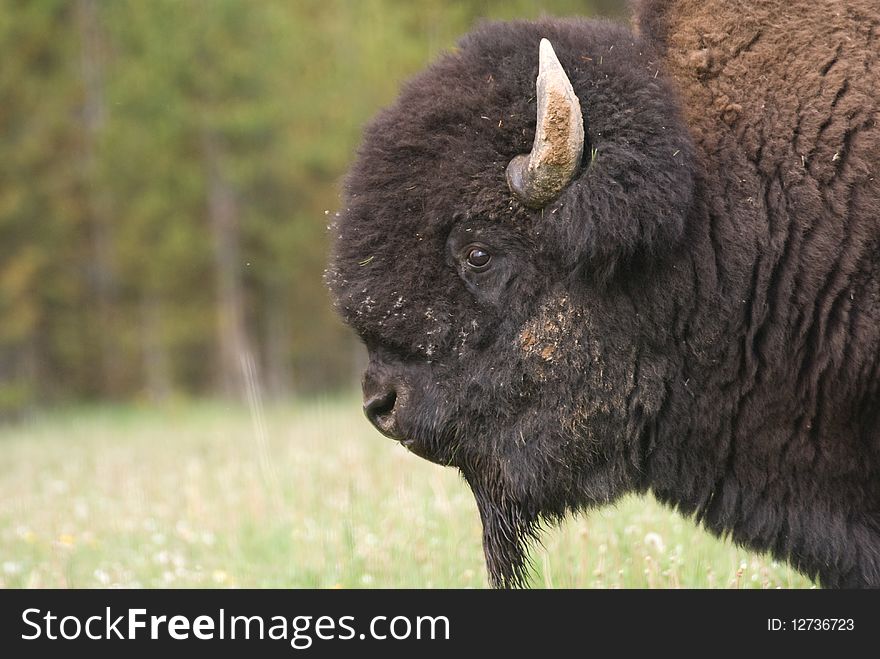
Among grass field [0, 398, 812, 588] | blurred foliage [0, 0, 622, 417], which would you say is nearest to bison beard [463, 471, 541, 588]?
grass field [0, 398, 812, 588]

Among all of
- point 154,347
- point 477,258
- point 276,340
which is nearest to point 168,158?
point 154,347

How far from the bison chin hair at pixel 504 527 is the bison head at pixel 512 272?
102mm

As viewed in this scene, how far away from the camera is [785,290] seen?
3.50 meters

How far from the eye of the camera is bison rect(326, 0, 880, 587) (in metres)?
3.42

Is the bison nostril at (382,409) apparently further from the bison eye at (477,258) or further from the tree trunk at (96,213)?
the tree trunk at (96,213)

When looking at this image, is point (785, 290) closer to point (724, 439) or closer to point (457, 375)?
point (724, 439)

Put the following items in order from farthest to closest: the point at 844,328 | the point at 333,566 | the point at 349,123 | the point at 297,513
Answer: the point at 349,123, the point at 297,513, the point at 333,566, the point at 844,328

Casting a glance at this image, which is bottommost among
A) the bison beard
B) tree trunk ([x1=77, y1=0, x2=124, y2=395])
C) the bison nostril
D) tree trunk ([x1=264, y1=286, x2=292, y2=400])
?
tree trunk ([x1=264, y1=286, x2=292, y2=400])

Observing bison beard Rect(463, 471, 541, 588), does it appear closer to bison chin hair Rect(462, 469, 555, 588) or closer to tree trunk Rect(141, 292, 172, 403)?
bison chin hair Rect(462, 469, 555, 588)

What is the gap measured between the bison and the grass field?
640 mm

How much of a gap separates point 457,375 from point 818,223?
53.9 inches

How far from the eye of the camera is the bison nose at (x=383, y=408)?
3.71 m

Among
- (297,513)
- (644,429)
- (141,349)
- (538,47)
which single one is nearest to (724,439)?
(644,429)

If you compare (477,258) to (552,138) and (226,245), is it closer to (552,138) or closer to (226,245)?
(552,138)
